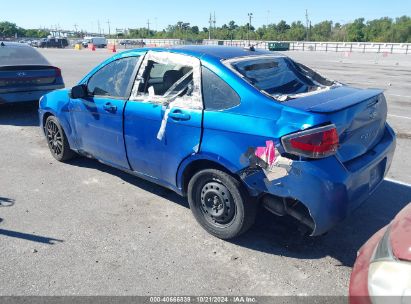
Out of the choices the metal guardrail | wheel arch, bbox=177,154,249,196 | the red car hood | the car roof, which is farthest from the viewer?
the metal guardrail

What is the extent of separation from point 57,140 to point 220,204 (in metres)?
3.21

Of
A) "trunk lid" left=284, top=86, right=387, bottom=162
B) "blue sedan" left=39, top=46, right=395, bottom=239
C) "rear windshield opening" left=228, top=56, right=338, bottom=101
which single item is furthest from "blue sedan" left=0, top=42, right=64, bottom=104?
"trunk lid" left=284, top=86, right=387, bottom=162

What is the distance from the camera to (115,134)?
14.4ft

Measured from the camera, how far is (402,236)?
202 cm

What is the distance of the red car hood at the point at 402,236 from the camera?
1889 mm

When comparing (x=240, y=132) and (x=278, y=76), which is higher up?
(x=278, y=76)

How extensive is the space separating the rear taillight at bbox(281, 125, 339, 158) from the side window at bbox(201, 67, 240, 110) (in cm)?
64

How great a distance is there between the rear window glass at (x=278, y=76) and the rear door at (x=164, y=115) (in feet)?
1.60

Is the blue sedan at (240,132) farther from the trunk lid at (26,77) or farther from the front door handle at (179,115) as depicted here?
the trunk lid at (26,77)

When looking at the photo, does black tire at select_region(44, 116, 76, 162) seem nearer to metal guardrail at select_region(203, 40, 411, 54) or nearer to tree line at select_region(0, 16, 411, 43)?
metal guardrail at select_region(203, 40, 411, 54)

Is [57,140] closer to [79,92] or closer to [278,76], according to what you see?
[79,92]

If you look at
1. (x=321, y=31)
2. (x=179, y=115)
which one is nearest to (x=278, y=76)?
(x=179, y=115)

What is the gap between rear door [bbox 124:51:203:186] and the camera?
360cm

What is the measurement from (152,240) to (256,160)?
4.36 ft
